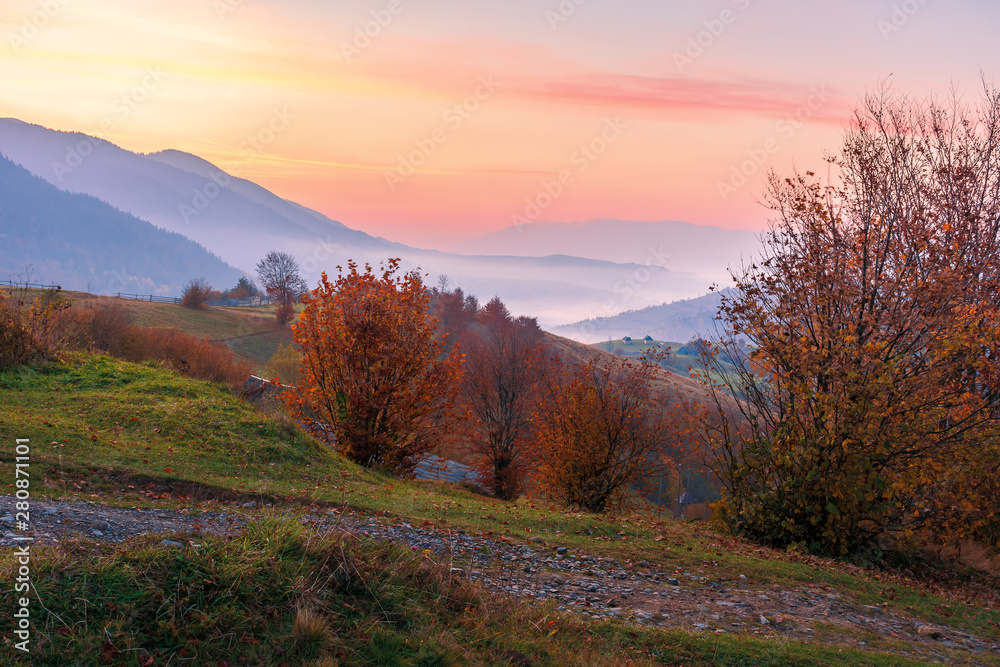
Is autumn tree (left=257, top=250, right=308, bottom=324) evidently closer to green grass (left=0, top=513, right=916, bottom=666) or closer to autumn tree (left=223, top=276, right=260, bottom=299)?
autumn tree (left=223, top=276, right=260, bottom=299)

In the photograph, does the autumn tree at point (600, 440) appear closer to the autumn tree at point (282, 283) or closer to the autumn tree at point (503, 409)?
the autumn tree at point (503, 409)

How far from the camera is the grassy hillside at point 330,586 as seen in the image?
521 centimetres

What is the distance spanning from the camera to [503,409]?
45438 millimetres

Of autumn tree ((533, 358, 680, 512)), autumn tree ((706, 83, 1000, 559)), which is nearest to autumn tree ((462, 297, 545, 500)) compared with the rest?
autumn tree ((533, 358, 680, 512))

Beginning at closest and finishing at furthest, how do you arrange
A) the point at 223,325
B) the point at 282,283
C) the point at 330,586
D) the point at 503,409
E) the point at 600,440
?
the point at 330,586, the point at 600,440, the point at 503,409, the point at 223,325, the point at 282,283

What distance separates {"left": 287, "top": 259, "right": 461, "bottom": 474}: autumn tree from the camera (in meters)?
21.9

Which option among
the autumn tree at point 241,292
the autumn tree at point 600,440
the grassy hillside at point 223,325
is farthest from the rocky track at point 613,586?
the autumn tree at point 241,292

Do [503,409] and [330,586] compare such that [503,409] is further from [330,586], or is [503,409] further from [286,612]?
[286,612]

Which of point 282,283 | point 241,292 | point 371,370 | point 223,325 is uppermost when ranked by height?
point 282,283

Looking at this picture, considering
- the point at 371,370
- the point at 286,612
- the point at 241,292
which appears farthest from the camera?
the point at 241,292

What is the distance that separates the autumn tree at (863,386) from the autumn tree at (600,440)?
10137mm

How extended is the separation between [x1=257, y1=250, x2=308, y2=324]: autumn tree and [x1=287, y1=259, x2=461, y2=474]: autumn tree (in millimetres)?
79944

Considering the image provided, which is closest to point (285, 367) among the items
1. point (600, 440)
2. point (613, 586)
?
point (600, 440)

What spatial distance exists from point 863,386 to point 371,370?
14.5 meters
